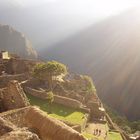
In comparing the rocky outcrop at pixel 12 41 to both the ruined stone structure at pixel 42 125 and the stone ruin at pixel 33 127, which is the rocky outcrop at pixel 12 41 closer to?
the ruined stone structure at pixel 42 125

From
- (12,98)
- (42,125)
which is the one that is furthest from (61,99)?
(42,125)

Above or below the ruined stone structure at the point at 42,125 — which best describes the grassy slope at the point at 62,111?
below

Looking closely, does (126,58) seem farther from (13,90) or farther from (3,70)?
(13,90)

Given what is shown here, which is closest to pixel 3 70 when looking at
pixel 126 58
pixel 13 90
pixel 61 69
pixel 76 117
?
pixel 61 69

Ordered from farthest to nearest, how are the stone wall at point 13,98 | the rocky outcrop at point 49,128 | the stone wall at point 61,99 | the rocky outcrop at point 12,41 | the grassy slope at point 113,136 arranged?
1. the rocky outcrop at point 12,41
2. the stone wall at point 61,99
3. the grassy slope at point 113,136
4. the stone wall at point 13,98
5. the rocky outcrop at point 49,128

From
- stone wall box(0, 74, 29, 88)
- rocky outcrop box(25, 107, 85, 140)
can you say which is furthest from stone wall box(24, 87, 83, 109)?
rocky outcrop box(25, 107, 85, 140)

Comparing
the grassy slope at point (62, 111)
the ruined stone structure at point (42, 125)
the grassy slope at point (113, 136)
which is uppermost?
the ruined stone structure at point (42, 125)

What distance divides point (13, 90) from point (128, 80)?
139m

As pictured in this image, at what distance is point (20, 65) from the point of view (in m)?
51.4


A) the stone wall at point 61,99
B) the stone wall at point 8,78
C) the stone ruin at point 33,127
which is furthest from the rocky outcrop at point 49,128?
the stone wall at point 8,78

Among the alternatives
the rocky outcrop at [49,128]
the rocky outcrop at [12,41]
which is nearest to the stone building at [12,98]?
the rocky outcrop at [49,128]

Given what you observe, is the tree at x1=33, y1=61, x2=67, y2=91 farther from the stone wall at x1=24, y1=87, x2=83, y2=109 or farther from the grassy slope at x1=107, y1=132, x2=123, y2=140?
the grassy slope at x1=107, y1=132, x2=123, y2=140

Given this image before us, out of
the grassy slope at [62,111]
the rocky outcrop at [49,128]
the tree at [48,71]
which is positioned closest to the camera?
the rocky outcrop at [49,128]

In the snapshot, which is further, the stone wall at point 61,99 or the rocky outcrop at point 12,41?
the rocky outcrop at point 12,41
